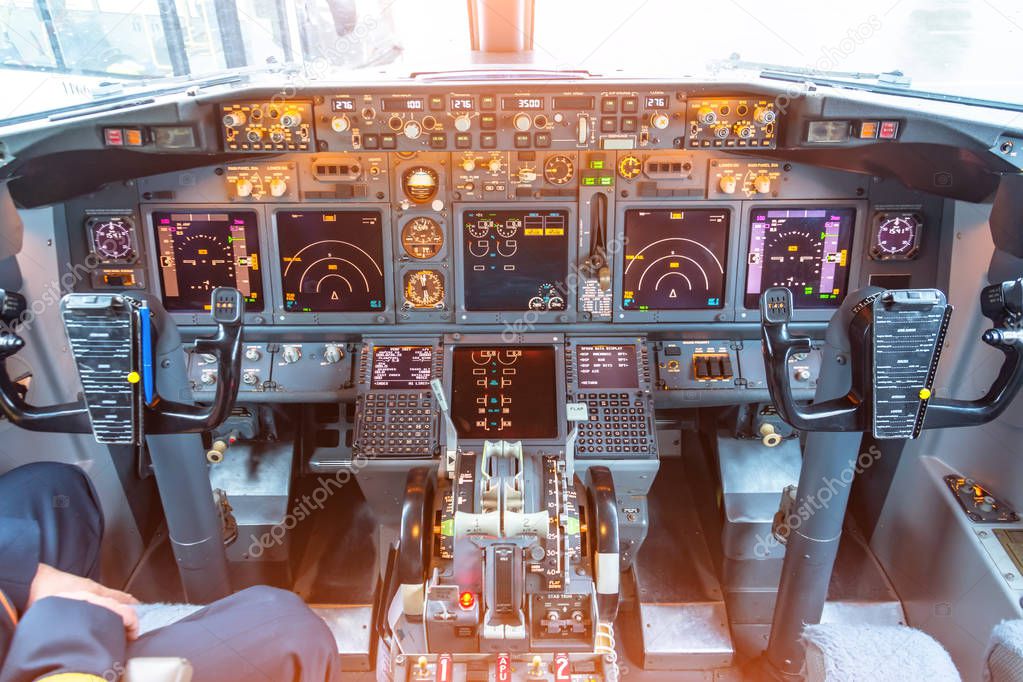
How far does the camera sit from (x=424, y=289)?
290 cm

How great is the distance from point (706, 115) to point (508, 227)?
2.64 feet

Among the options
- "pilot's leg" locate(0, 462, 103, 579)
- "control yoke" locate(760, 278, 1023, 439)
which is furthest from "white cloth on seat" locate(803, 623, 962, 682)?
"pilot's leg" locate(0, 462, 103, 579)

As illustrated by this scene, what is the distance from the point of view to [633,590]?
9.35 ft

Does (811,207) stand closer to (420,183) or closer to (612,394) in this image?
(612,394)

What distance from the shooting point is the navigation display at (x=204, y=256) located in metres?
2.79

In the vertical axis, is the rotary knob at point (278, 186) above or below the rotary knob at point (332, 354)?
above

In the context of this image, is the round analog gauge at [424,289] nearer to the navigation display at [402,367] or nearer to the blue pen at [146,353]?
the navigation display at [402,367]

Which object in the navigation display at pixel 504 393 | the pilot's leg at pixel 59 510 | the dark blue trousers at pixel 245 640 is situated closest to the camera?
the dark blue trousers at pixel 245 640

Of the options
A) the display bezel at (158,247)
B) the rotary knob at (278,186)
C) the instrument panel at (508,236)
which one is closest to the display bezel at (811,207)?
the instrument panel at (508,236)

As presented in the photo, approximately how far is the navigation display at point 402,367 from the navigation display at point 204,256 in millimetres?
513

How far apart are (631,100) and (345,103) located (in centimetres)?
92

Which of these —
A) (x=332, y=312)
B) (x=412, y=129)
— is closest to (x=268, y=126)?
(x=412, y=129)

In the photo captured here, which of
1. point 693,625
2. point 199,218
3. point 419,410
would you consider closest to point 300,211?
point 199,218

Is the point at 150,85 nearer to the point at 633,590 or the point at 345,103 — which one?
the point at 345,103
